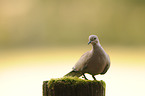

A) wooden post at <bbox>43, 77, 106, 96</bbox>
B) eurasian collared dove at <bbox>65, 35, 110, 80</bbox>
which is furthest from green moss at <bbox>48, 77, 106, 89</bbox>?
eurasian collared dove at <bbox>65, 35, 110, 80</bbox>

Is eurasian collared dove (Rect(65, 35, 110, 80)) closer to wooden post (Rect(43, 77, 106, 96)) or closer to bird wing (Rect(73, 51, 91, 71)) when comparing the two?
bird wing (Rect(73, 51, 91, 71))

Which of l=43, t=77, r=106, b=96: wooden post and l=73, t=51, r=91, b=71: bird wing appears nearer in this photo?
l=43, t=77, r=106, b=96: wooden post

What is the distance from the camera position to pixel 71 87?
142 inches

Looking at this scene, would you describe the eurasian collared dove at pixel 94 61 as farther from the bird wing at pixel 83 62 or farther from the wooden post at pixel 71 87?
the wooden post at pixel 71 87

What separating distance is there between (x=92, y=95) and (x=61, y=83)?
0.59 metres

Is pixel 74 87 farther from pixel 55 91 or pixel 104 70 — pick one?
pixel 104 70

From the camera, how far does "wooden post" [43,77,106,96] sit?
3.59 metres

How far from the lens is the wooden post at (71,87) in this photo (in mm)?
3588

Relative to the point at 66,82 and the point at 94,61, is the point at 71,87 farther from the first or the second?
the point at 94,61

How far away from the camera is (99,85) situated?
12.6ft

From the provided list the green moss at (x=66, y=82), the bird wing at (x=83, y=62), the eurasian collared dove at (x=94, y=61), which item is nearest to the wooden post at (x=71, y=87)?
the green moss at (x=66, y=82)

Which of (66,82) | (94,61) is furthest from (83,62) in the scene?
(66,82)

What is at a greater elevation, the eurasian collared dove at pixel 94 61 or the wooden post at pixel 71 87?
the eurasian collared dove at pixel 94 61

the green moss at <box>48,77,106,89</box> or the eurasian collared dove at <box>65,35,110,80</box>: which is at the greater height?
the eurasian collared dove at <box>65,35,110,80</box>
